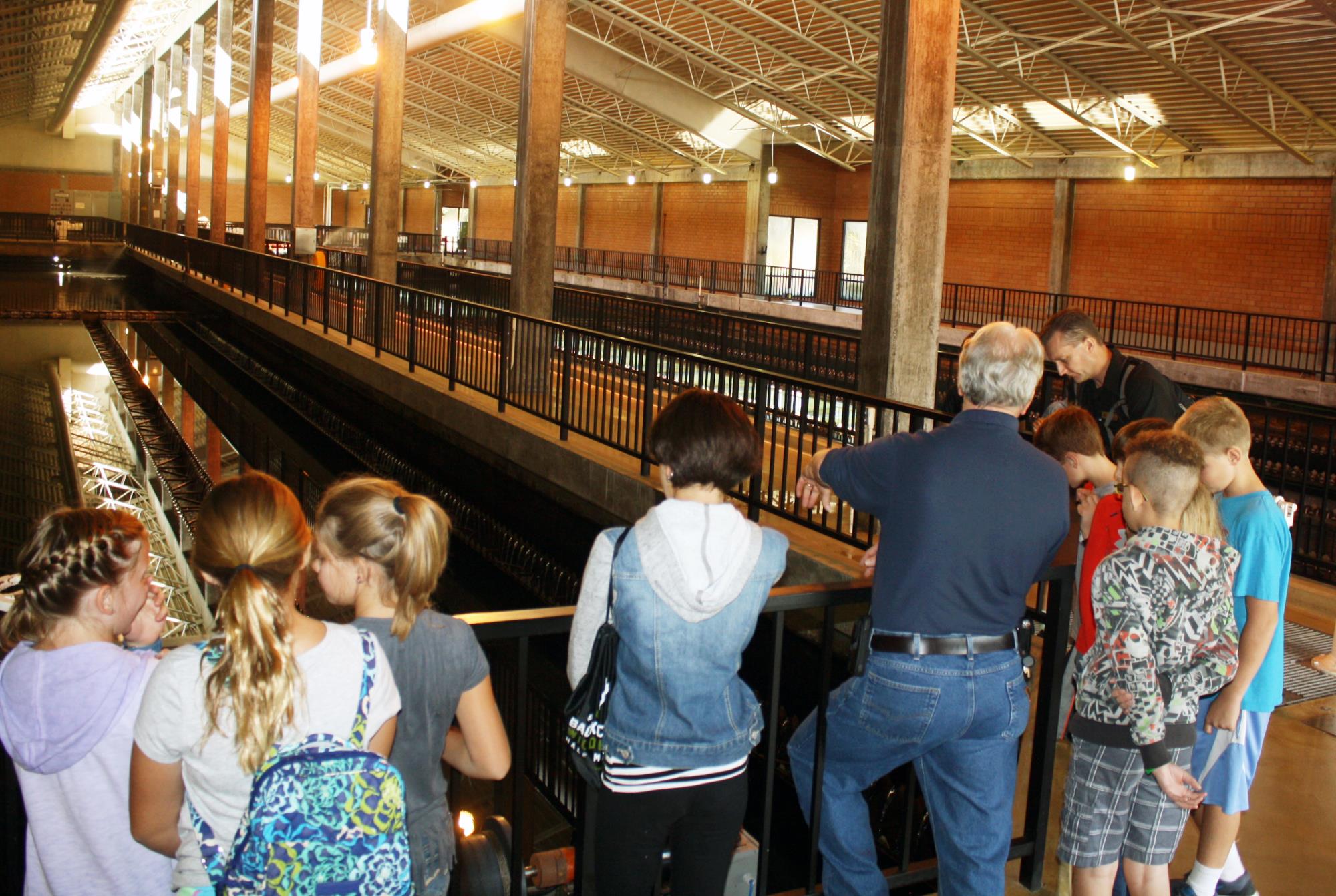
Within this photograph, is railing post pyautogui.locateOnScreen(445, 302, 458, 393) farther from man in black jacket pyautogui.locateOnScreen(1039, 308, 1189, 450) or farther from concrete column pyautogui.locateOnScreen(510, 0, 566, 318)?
man in black jacket pyautogui.locateOnScreen(1039, 308, 1189, 450)

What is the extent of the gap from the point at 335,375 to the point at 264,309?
4.66 meters

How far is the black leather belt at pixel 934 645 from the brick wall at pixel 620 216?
3709 centimetres

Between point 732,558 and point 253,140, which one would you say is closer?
point 732,558

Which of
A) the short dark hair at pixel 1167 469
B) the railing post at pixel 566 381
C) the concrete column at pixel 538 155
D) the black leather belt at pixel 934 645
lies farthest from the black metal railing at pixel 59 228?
the short dark hair at pixel 1167 469

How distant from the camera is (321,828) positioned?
173cm

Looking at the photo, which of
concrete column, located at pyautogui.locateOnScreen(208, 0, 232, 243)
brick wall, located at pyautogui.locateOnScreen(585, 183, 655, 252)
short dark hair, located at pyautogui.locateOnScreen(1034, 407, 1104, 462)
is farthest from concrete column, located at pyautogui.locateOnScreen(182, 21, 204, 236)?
short dark hair, located at pyautogui.locateOnScreen(1034, 407, 1104, 462)

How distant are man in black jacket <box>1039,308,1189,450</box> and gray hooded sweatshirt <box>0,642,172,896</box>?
354 cm

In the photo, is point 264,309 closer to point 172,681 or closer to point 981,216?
point 981,216

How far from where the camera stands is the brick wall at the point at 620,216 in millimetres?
39531

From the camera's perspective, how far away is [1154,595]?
268 cm

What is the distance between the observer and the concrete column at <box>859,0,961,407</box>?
7.39 m

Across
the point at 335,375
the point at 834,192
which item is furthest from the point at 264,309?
the point at 834,192

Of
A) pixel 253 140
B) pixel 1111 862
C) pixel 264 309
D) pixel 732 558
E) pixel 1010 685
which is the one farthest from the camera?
pixel 253 140

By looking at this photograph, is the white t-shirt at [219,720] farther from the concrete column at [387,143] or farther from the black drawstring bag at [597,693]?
the concrete column at [387,143]
